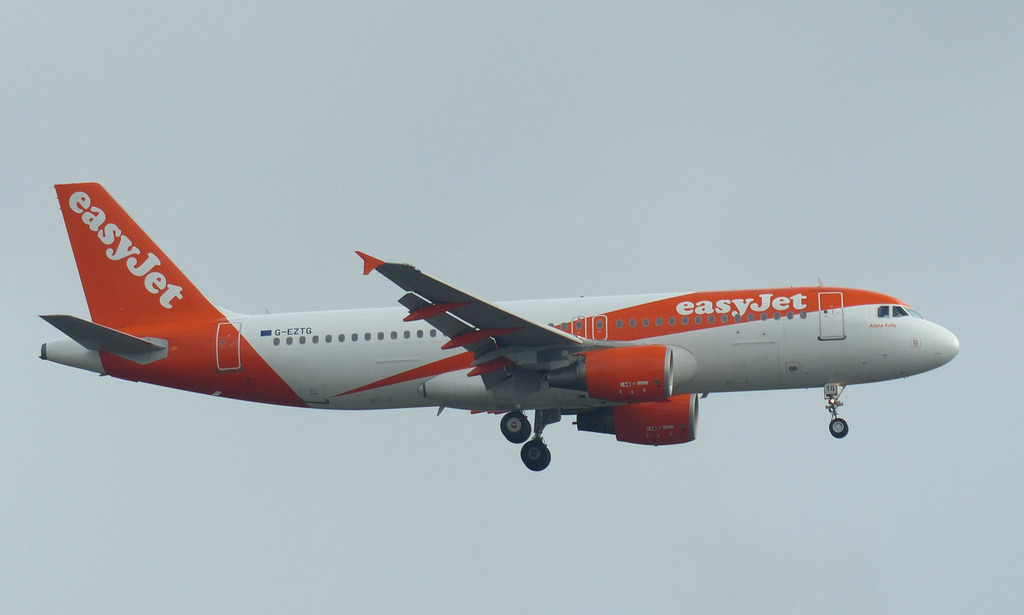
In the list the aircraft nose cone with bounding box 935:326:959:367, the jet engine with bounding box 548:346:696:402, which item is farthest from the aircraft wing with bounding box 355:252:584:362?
the aircraft nose cone with bounding box 935:326:959:367

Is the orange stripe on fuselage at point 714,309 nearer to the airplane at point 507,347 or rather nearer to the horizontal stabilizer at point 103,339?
the airplane at point 507,347

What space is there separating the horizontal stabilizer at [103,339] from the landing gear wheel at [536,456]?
11660 mm

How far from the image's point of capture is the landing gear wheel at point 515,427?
4147cm

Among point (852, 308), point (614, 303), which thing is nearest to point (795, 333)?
point (852, 308)

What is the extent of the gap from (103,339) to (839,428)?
22.1 meters

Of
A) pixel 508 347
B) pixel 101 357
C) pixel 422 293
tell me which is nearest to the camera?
pixel 422 293

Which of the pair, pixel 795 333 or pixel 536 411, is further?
pixel 536 411

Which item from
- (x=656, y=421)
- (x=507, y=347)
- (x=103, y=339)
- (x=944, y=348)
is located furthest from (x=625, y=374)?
(x=103, y=339)

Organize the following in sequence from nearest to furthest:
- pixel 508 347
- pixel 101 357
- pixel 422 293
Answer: pixel 422 293, pixel 508 347, pixel 101 357

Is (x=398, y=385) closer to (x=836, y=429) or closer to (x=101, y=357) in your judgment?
(x=101, y=357)

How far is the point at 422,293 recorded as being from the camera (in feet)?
118

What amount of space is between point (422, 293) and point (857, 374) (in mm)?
12910

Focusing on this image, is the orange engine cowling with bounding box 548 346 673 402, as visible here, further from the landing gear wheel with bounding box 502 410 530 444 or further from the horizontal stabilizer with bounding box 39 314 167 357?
the horizontal stabilizer with bounding box 39 314 167 357

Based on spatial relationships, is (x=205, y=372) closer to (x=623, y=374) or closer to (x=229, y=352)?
(x=229, y=352)
